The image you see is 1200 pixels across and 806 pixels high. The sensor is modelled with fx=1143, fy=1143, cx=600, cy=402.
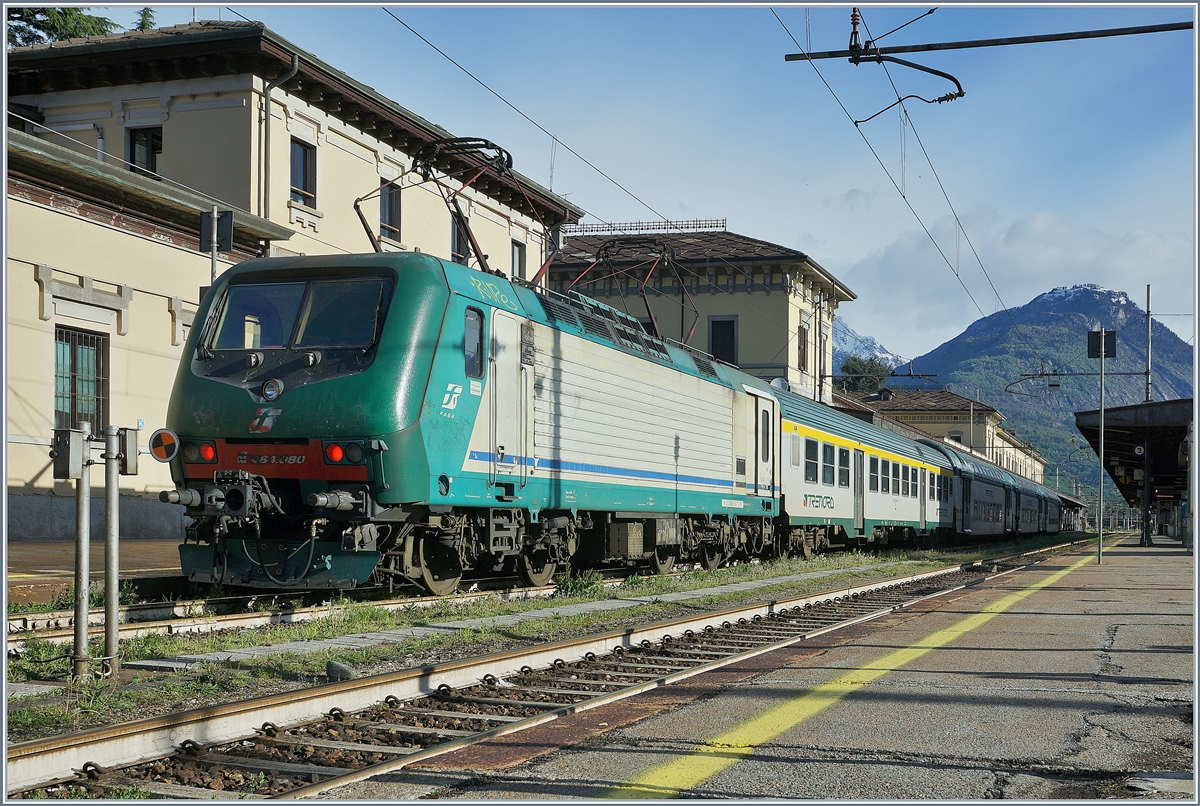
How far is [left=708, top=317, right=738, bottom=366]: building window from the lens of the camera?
46625mm

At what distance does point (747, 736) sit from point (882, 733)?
2.33 feet

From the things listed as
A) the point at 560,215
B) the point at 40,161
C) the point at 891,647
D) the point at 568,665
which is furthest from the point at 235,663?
the point at 560,215

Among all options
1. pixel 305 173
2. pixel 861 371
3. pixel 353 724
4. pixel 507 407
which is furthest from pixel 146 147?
pixel 861 371

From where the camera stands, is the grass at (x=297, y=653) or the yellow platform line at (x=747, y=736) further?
the grass at (x=297, y=653)

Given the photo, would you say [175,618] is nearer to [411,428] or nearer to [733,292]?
[411,428]

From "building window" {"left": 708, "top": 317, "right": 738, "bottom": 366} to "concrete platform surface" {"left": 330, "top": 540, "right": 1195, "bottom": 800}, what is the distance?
121 ft

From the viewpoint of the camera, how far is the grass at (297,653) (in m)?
5.93

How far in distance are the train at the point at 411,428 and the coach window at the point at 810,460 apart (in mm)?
6386

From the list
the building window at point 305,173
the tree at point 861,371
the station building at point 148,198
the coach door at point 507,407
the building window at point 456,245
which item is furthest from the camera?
the tree at point 861,371

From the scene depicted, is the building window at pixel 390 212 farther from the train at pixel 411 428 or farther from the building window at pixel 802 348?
the building window at pixel 802 348

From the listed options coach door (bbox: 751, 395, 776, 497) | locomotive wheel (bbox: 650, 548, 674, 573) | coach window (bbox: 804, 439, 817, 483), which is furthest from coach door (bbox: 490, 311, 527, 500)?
coach window (bbox: 804, 439, 817, 483)

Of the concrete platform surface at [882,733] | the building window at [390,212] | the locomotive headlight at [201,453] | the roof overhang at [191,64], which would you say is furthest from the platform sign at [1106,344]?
the locomotive headlight at [201,453]

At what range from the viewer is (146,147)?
→ 23719mm

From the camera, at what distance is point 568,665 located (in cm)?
819
